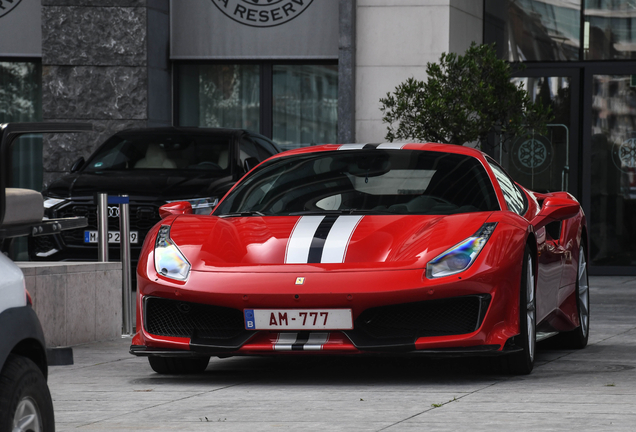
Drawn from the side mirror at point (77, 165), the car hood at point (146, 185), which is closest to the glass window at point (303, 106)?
the side mirror at point (77, 165)

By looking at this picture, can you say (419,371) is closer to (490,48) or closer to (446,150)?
(446,150)

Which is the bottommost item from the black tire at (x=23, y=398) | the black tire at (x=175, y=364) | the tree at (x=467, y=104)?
the black tire at (x=175, y=364)

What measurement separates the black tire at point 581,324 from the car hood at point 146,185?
15.3 ft

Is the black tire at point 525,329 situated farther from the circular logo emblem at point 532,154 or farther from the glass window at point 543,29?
the glass window at point 543,29

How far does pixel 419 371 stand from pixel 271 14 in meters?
10.3

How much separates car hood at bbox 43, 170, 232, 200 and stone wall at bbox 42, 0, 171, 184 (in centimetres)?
327

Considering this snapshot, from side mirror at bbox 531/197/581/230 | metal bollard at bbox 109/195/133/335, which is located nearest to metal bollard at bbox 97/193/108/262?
metal bollard at bbox 109/195/133/335

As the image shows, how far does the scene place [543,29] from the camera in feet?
51.0

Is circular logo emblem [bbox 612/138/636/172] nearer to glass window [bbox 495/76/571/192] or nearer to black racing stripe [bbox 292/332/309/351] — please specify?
glass window [bbox 495/76/571/192]

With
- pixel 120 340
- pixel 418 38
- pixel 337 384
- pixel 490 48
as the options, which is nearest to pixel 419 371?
pixel 337 384

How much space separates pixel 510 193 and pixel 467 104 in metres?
5.08

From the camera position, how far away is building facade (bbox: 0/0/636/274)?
15211 mm

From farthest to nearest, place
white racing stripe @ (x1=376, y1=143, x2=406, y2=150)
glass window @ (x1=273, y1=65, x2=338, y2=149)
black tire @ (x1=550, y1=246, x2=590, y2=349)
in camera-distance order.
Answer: glass window @ (x1=273, y1=65, x2=338, y2=149) → black tire @ (x1=550, y1=246, x2=590, y2=349) → white racing stripe @ (x1=376, y1=143, x2=406, y2=150)

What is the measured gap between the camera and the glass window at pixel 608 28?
1537 centimetres
